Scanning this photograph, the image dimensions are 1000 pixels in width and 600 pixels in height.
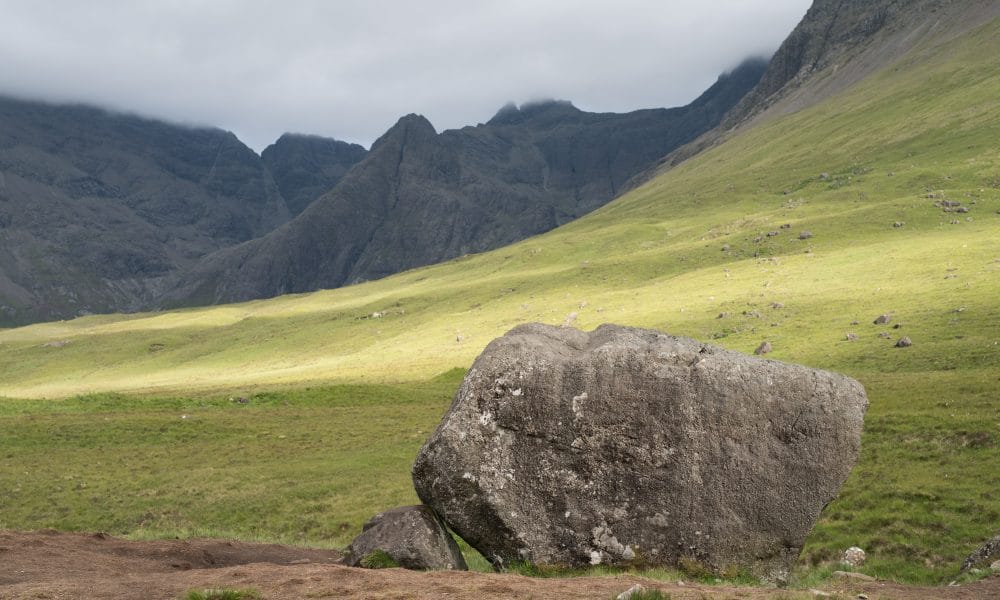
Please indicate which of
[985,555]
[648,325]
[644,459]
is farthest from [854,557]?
[648,325]

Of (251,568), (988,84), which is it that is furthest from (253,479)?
(988,84)

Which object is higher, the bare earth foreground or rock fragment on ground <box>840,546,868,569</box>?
the bare earth foreground

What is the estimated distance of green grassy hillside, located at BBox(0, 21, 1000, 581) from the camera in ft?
97.5

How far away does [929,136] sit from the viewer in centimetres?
15512

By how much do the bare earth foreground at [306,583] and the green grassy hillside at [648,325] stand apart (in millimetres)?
7857

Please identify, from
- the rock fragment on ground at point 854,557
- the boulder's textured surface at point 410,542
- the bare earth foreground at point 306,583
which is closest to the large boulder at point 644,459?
the boulder's textured surface at point 410,542

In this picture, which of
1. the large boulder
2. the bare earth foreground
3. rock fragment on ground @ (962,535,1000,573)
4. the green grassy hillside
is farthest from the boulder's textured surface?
rock fragment on ground @ (962,535,1000,573)

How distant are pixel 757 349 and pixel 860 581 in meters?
47.9

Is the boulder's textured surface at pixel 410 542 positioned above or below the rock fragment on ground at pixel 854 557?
above

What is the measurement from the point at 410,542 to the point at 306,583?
4.56 m

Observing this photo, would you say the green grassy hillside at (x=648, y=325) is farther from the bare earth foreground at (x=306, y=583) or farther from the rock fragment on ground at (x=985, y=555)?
the bare earth foreground at (x=306, y=583)

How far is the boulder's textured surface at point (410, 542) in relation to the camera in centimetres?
1833

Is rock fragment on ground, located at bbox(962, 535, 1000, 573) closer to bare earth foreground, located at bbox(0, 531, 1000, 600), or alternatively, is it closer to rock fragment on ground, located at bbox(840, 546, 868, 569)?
bare earth foreground, located at bbox(0, 531, 1000, 600)

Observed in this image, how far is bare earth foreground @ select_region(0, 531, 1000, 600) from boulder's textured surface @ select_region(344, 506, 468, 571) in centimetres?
170
